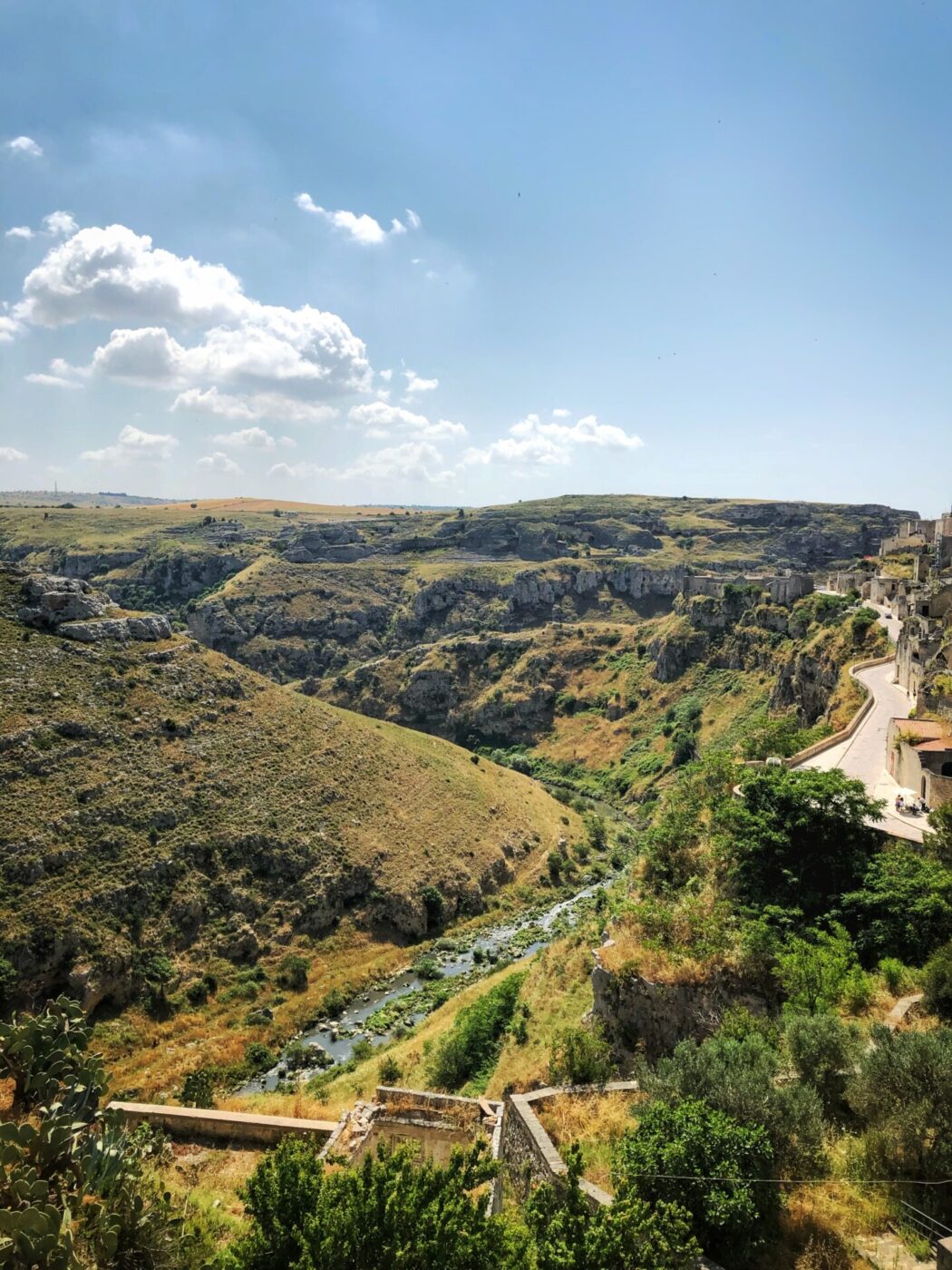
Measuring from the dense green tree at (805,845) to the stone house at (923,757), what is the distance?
3.70m

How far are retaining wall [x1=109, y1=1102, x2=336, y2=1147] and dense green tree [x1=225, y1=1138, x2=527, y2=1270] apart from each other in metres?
7.52

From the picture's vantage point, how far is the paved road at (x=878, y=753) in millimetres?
24125

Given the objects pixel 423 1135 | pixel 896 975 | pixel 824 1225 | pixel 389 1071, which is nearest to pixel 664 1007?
pixel 896 975

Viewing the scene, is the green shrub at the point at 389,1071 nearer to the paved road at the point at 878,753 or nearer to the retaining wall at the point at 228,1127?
the retaining wall at the point at 228,1127

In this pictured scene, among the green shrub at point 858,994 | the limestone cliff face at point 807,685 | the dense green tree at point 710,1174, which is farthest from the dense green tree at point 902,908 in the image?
the limestone cliff face at point 807,685

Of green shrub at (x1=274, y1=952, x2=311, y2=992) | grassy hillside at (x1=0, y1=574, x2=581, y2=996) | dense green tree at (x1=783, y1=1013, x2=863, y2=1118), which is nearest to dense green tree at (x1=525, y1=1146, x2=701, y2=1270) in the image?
dense green tree at (x1=783, y1=1013, x2=863, y2=1118)

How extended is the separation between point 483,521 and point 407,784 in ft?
Result: 421

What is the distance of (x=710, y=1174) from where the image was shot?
1057 cm

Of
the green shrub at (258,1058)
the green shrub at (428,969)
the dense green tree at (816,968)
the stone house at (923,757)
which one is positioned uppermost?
the stone house at (923,757)

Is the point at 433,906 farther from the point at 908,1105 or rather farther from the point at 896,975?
the point at 908,1105

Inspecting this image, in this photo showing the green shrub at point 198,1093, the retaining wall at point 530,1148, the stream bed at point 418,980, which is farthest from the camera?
the stream bed at point 418,980

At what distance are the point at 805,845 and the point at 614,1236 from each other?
17064mm

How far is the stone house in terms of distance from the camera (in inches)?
991

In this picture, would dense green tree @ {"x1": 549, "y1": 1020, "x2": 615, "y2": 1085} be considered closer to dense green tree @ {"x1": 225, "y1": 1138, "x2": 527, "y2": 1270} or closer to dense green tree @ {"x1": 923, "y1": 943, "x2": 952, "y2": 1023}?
dense green tree @ {"x1": 923, "y1": 943, "x2": 952, "y2": 1023}
